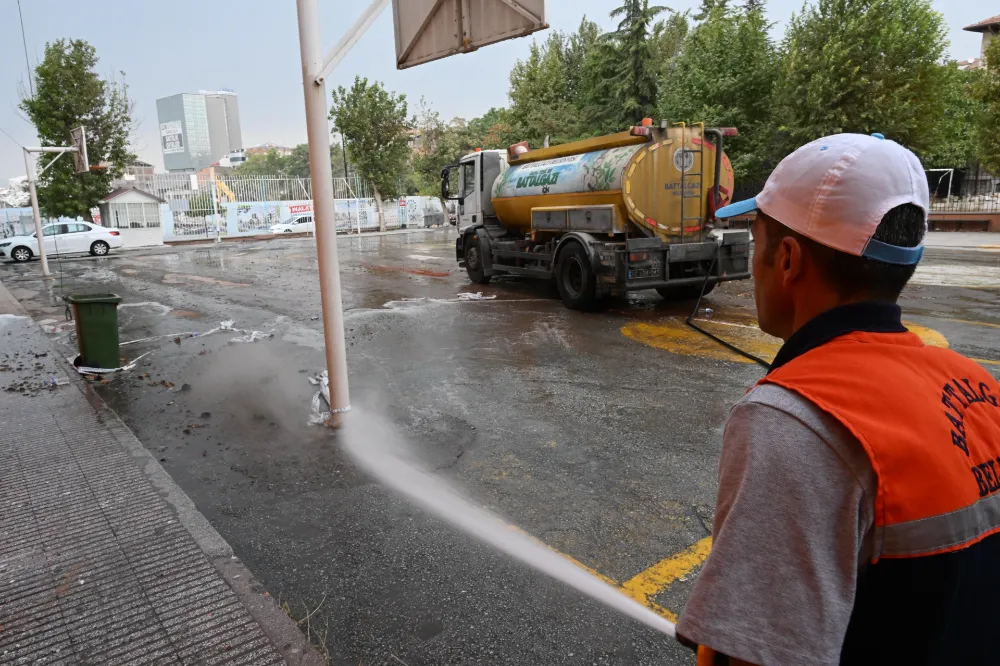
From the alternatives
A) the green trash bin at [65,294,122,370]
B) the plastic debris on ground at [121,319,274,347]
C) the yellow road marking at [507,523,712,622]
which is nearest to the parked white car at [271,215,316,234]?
the plastic debris on ground at [121,319,274,347]

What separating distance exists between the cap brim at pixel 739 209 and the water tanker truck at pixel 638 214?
8052 millimetres

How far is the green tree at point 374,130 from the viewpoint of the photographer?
40.3m

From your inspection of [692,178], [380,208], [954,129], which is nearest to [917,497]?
[692,178]

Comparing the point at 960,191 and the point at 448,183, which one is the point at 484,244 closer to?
the point at 448,183

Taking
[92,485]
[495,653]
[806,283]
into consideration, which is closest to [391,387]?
[92,485]

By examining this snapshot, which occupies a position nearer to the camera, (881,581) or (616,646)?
(881,581)

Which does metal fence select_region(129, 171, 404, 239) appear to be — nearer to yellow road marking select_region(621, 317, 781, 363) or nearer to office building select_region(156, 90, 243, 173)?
yellow road marking select_region(621, 317, 781, 363)

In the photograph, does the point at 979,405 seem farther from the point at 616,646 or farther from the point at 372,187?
the point at 372,187

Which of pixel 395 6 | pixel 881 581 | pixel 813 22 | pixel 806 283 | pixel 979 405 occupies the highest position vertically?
pixel 813 22

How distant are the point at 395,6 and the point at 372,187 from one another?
125 ft

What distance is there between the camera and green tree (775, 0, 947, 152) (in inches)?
1024

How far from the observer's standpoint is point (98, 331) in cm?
769

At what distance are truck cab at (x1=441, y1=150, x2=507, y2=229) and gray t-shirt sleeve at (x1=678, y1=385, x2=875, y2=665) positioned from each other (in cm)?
1357

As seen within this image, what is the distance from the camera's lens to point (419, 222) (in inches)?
1850
